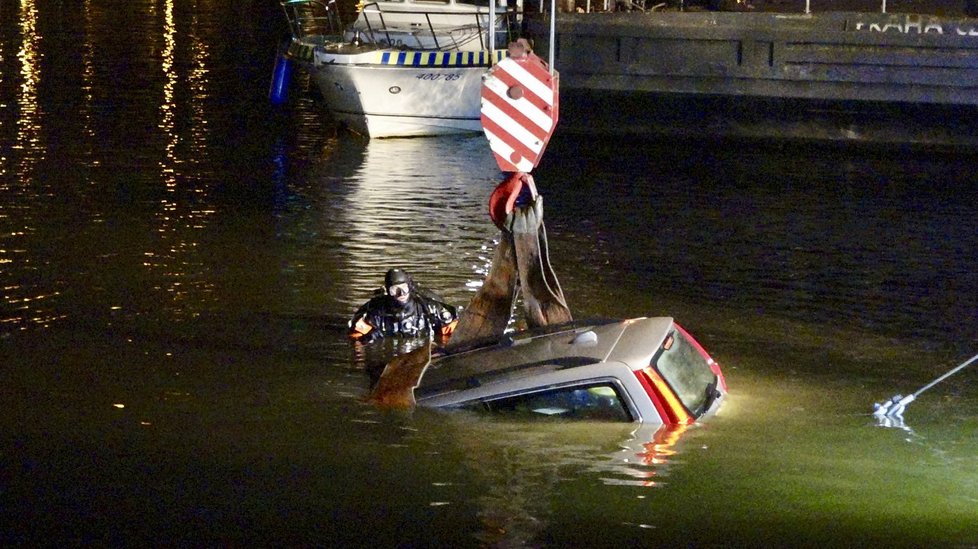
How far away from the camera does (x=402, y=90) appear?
25.8 m

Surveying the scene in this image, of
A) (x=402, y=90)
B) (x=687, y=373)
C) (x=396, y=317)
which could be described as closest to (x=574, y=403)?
(x=687, y=373)

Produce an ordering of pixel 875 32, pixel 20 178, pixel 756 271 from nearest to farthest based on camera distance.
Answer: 1. pixel 756 271
2. pixel 20 178
3. pixel 875 32

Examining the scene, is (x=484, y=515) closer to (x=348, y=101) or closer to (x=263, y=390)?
(x=263, y=390)

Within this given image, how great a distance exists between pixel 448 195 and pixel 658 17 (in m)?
6.79

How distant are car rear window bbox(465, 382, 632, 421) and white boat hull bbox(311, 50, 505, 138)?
55.4 feet

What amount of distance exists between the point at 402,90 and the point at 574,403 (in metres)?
17.5

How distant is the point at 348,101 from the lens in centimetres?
2577

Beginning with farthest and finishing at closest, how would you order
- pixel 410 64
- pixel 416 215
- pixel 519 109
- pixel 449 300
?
pixel 410 64 → pixel 416 215 → pixel 449 300 → pixel 519 109

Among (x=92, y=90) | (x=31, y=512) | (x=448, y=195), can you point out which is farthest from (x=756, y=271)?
(x=92, y=90)

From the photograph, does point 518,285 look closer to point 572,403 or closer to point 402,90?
point 572,403

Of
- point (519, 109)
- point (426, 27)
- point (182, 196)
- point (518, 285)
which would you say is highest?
point (519, 109)

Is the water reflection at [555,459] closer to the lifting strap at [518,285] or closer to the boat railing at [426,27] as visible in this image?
the lifting strap at [518,285]

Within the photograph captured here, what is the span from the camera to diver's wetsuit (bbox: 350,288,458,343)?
488 inches

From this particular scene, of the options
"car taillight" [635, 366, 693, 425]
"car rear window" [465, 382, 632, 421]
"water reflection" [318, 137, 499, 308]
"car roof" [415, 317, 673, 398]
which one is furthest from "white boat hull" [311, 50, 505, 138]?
"car taillight" [635, 366, 693, 425]
